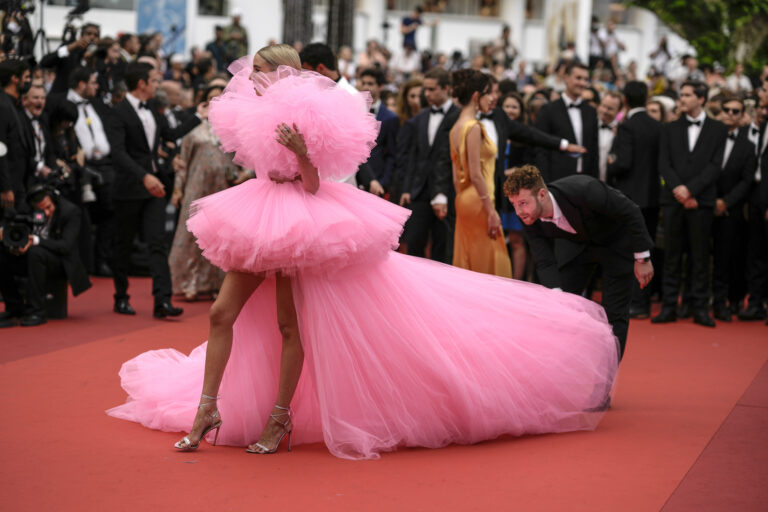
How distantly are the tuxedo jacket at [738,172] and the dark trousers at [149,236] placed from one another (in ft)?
17.2

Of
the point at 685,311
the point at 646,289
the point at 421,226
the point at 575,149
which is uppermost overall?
the point at 575,149

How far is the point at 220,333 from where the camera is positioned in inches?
191

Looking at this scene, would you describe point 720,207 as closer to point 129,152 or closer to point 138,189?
point 138,189

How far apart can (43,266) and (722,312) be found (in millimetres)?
6232

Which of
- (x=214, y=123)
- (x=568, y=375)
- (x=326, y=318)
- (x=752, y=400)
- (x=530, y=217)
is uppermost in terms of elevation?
(x=214, y=123)

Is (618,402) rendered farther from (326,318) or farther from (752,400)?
(326,318)

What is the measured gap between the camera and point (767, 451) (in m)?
5.18

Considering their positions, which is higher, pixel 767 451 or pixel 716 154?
pixel 716 154

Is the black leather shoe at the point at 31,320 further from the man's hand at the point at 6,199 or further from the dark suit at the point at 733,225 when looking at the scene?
the dark suit at the point at 733,225

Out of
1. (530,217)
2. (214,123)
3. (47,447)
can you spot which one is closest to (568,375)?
(530,217)

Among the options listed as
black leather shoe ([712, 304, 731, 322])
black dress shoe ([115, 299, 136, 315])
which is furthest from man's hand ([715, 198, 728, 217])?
black dress shoe ([115, 299, 136, 315])

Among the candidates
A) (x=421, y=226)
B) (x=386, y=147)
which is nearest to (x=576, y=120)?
(x=386, y=147)

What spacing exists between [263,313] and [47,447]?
1.21 metres

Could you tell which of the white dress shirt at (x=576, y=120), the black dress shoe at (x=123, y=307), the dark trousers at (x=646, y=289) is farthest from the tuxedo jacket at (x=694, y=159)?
the black dress shoe at (x=123, y=307)
